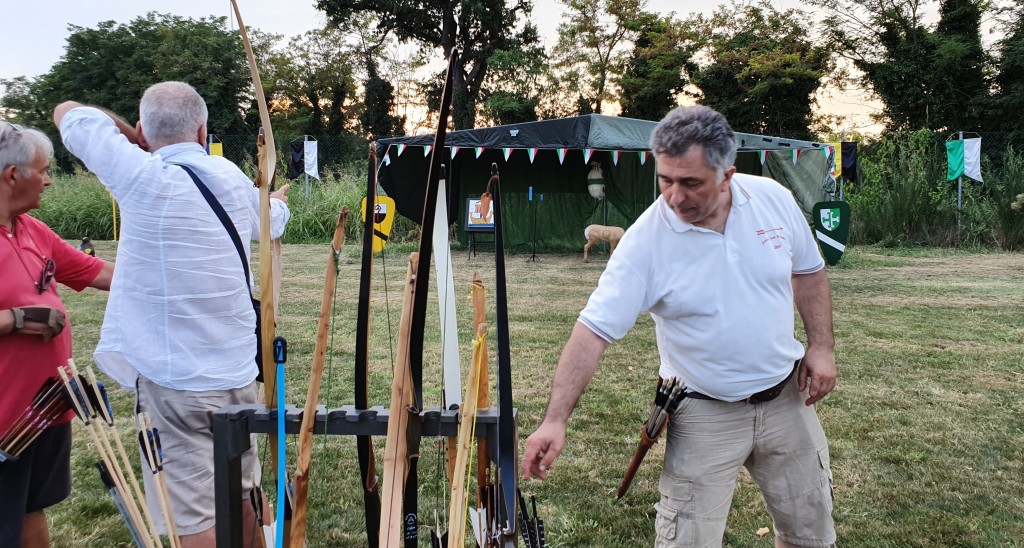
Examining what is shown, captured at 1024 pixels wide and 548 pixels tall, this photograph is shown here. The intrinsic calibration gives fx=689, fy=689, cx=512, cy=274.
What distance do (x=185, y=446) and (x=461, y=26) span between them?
101 ft

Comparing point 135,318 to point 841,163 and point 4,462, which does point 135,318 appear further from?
point 841,163

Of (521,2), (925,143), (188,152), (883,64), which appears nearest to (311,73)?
(521,2)

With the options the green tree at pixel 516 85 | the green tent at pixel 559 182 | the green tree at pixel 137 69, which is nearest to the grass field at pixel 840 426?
the green tent at pixel 559 182

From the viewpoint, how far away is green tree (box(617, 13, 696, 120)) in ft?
81.9

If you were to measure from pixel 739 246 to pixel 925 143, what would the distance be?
56.2 feet

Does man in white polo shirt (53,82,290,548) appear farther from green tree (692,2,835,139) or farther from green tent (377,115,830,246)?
green tree (692,2,835,139)

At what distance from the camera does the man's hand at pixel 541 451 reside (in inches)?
64.3

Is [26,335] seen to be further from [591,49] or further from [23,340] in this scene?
[591,49]

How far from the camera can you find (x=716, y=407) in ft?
6.28

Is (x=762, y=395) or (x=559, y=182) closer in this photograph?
(x=762, y=395)

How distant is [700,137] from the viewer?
5.62 feet

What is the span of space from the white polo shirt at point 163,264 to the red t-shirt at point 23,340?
0.65ft

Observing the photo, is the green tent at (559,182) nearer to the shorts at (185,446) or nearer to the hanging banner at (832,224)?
the hanging banner at (832,224)

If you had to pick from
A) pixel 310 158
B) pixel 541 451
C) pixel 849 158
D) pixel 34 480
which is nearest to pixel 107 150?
pixel 34 480
